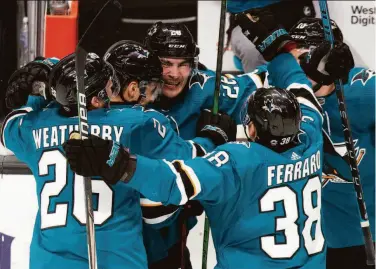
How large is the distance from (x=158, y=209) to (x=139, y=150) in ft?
0.73

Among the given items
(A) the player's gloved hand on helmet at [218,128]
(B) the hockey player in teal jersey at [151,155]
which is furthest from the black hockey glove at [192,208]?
(A) the player's gloved hand on helmet at [218,128]

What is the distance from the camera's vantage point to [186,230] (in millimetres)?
2549

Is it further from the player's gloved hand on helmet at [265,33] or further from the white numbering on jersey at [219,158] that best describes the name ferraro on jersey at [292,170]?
the player's gloved hand on helmet at [265,33]

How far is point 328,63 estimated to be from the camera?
2473 mm

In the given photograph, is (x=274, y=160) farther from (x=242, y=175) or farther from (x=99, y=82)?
(x=99, y=82)

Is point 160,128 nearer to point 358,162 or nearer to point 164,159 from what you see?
point 164,159

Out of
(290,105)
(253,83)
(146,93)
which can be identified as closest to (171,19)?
(253,83)

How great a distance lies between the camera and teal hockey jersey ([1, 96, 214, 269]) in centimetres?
216

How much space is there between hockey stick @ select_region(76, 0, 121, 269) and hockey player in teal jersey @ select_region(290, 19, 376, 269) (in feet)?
2.82

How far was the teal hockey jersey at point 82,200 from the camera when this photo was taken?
216 cm

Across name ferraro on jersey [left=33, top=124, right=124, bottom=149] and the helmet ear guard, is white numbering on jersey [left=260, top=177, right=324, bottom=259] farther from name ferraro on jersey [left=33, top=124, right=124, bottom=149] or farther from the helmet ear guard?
the helmet ear guard

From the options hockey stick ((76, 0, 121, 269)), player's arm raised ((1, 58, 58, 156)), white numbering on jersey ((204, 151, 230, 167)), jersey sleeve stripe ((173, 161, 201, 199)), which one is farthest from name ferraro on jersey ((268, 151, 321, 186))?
player's arm raised ((1, 58, 58, 156))

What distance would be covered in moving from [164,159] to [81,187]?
243 mm

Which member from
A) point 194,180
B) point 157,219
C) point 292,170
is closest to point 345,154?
point 292,170
